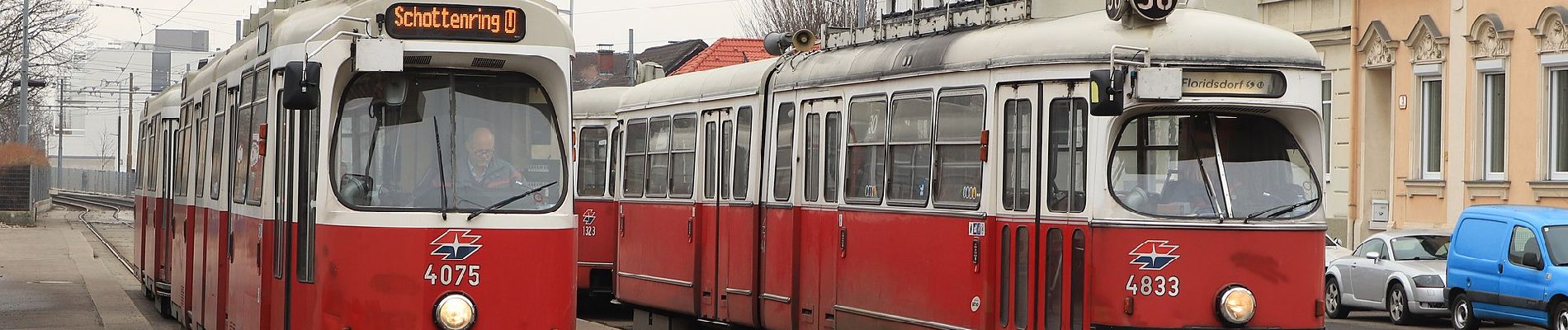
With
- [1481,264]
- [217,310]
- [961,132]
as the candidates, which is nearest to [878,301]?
[961,132]

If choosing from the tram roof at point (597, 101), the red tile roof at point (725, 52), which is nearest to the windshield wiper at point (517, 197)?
the tram roof at point (597, 101)

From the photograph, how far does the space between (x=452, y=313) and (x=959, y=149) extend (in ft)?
11.4

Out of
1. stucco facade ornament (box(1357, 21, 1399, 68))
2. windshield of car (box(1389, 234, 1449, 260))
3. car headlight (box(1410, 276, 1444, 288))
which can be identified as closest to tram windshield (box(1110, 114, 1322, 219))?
car headlight (box(1410, 276, 1444, 288))

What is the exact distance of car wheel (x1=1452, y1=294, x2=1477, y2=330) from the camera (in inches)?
793

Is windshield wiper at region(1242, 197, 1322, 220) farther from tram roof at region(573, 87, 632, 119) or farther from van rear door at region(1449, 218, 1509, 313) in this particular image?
tram roof at region(573, 87, 632, 119)

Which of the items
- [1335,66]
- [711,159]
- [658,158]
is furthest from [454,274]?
[1335,66]

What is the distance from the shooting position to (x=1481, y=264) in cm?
2002

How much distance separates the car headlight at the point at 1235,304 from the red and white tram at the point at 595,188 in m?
10.0

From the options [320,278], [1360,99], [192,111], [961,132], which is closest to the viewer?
[320,278]

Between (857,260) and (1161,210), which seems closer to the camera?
(1161,210)

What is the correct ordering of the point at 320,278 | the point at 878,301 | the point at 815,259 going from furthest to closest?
1. the point at 815,259
2. the point at 878,301
3. the point at 320,278

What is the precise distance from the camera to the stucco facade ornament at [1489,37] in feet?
89.1

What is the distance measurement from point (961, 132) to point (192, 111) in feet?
24.1

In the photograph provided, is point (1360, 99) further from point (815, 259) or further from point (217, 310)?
point (217, 310)
